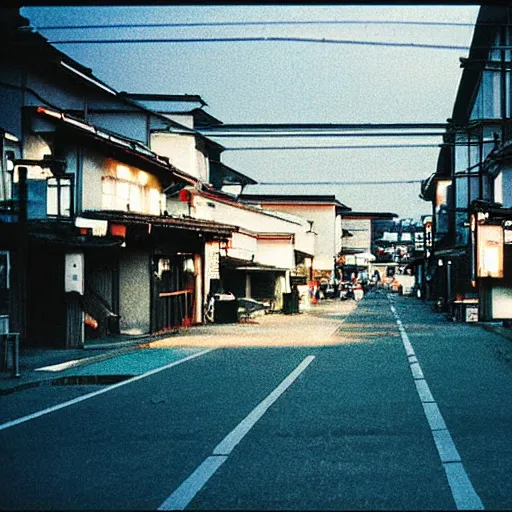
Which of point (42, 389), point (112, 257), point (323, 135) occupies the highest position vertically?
point (323, 135)

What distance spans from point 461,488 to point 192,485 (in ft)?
7.73

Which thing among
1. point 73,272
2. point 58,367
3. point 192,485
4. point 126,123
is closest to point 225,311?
point 126,123

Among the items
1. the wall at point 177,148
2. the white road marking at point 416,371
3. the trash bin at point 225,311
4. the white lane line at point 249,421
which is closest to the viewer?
the white lane line at point 249,421

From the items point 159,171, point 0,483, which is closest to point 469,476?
point 0,483

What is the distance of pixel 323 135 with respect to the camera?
24547mm

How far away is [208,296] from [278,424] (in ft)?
100

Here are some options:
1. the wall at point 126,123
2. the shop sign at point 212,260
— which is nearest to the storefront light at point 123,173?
the wall at point 126,123

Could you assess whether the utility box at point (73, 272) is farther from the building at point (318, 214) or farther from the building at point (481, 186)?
the building at point (318, 214)

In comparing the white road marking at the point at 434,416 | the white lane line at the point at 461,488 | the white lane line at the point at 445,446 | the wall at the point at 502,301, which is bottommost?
the white road marking at the point at 434,416

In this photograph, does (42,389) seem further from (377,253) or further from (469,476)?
(377,253)

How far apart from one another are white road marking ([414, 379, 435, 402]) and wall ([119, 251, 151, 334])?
1686cm

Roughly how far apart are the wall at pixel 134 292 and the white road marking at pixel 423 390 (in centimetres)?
1686

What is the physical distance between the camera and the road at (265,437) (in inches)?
307

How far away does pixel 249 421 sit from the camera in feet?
39.5
